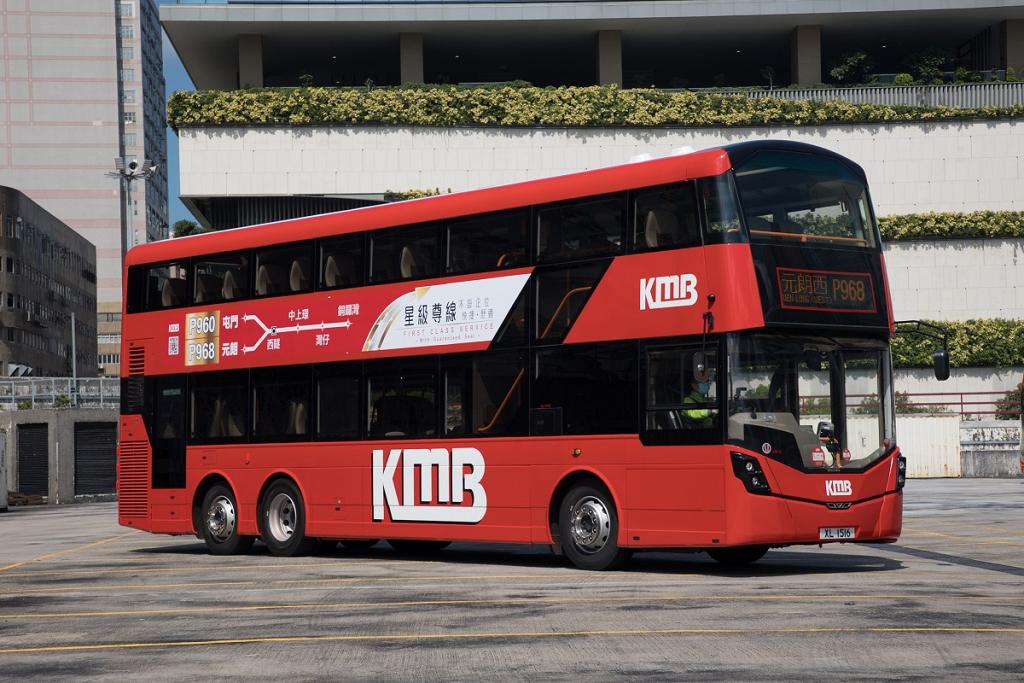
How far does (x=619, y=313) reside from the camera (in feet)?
54.0

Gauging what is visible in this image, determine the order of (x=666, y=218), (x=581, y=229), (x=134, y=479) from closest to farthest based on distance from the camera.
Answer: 1. (x=666, y=218)
2. (x=581, y=229)
3. (x=134, y=479)

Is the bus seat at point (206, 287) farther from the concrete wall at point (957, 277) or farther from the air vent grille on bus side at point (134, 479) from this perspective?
the concrete wall at point (957, 277)

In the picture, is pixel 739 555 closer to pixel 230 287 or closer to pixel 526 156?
pixel 230 287

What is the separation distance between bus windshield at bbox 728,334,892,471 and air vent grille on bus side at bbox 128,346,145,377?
10.9 metres

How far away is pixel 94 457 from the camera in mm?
51000

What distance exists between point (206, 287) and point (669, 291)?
871 cm

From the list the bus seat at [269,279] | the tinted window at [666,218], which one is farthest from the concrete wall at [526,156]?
the tinted window at [666,218]

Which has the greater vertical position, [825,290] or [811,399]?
[825,290]

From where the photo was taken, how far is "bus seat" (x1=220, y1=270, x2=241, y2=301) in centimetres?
2173

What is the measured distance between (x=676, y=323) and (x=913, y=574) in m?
3.50

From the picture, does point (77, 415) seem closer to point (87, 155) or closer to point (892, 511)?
point (892, 511)

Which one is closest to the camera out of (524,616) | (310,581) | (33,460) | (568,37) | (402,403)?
(524,616)

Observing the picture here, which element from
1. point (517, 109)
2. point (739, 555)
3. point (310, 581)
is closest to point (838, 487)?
point (739, 555)

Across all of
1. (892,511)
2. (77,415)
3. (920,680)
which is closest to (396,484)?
(892,511)
